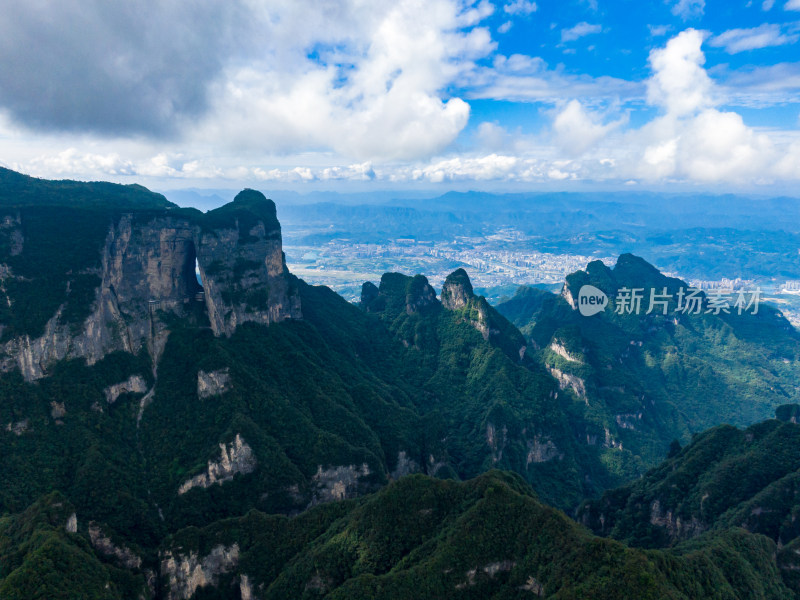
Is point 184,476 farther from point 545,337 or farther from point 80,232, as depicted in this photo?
point 545,337

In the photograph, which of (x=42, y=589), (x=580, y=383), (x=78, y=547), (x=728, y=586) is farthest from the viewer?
(x=580, y=383)

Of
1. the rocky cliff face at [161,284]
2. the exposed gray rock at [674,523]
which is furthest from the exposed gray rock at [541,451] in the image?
the rocky cliff face at [161,284]

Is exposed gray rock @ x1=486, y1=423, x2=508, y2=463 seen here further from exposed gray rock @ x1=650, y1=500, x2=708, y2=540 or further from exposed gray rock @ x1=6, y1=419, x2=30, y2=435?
exposed gray rock @ x1=6, y1=419, x2=30, y2=435

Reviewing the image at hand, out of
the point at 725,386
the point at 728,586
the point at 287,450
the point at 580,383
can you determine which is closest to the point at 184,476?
the point at 287,450

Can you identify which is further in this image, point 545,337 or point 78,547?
point 545,337

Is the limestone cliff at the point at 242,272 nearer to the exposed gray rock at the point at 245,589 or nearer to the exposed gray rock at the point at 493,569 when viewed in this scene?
the exposed gray rock at the point at 245,589

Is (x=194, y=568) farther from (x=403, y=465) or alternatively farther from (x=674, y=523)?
(x=674, y=523)
